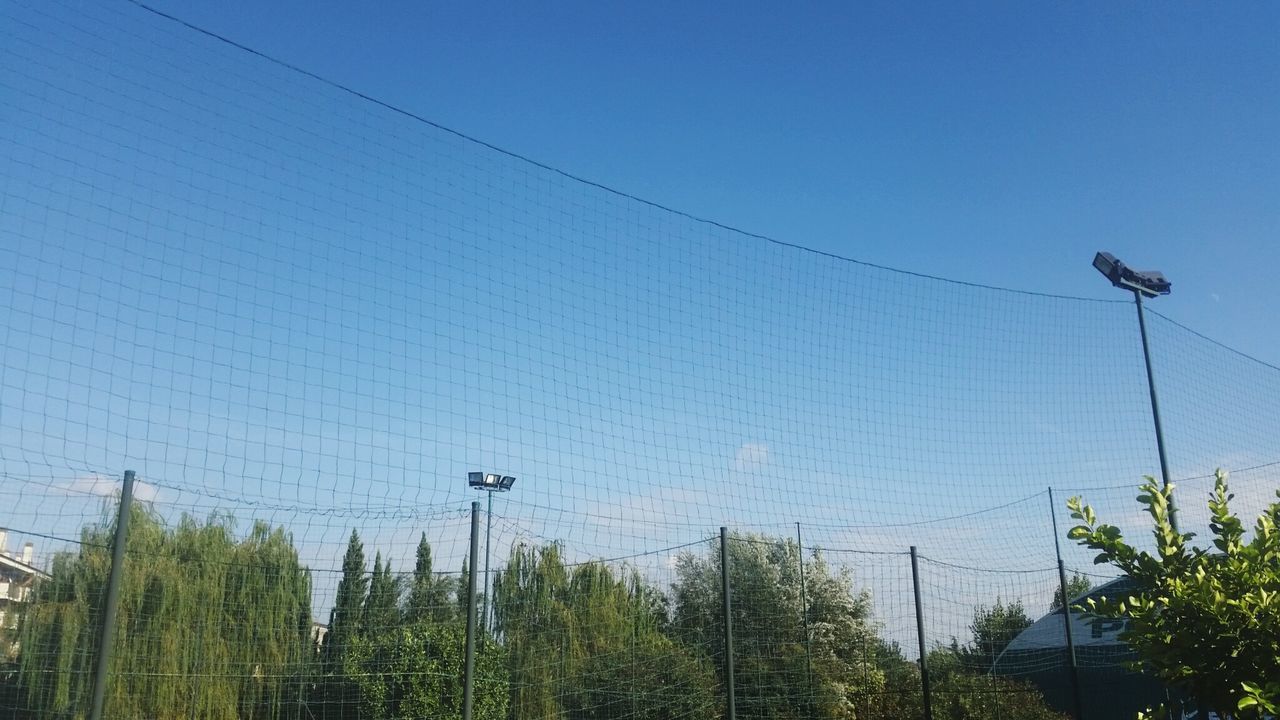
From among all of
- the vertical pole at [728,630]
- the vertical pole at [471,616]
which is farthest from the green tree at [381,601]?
the vertical pole at [728,630]

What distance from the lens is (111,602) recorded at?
159 inches

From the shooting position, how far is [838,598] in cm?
1049

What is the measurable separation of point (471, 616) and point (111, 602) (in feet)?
5.15

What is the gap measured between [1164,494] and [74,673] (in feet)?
16.8

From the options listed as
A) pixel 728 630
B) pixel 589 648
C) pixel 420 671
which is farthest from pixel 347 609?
pixel 728 630

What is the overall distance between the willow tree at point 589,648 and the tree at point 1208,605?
3.19 metres

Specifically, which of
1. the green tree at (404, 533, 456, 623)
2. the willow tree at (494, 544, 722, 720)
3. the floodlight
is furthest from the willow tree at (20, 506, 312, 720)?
the floodlight

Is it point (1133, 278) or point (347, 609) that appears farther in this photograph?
point (1133, 278)

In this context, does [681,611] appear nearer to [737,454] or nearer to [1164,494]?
[737,454]

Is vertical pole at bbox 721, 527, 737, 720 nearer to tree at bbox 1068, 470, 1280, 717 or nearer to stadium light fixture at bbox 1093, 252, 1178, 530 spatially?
tree at bbox 1068, 470, 1280, 717

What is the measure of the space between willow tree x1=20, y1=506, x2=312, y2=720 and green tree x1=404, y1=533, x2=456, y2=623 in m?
0.54

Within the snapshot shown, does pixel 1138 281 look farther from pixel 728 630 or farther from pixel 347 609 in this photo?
pixel 347 609

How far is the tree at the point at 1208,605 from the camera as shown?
3.25 meters

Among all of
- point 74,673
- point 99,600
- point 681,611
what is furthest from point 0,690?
point 681,611
